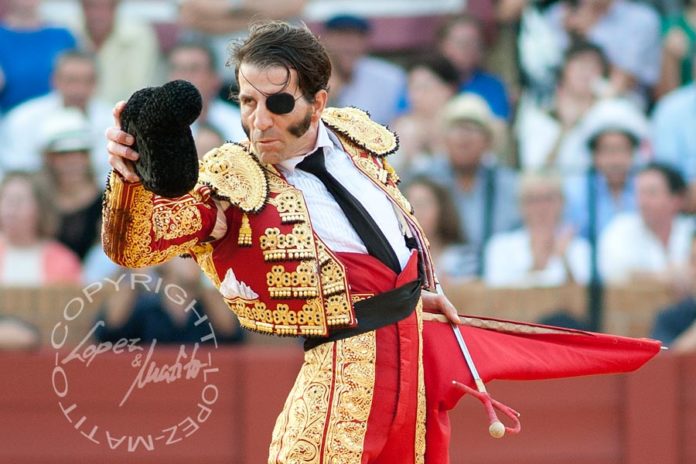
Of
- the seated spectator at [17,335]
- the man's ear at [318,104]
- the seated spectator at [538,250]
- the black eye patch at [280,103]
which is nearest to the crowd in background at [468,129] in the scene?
the seated spectator at [538,250]

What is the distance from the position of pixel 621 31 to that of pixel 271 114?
4.47 m

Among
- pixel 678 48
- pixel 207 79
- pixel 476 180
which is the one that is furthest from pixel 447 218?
pixel 678 48

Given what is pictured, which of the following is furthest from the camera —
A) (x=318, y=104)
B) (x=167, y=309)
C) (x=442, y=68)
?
(x=442, y=68)

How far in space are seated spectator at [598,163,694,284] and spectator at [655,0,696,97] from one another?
92 cm

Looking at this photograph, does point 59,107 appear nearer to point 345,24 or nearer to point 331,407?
point 345,24

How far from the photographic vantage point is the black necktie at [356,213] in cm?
329

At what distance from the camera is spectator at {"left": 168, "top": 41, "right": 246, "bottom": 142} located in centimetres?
679

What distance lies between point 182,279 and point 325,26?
1.88 m

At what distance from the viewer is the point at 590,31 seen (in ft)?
23.7

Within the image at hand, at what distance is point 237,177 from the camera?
3.15m

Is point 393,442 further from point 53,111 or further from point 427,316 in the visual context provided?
point 53,111

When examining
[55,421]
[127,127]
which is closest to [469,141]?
[55,421]

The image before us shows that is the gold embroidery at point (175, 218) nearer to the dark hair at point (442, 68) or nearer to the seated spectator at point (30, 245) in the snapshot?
the seated spectator at point (30, 245)

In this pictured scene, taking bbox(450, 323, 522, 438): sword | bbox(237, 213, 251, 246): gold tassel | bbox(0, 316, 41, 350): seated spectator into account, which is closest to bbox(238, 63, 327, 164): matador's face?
Answer: bbox(237, 213, 251, 246): gold tassel
